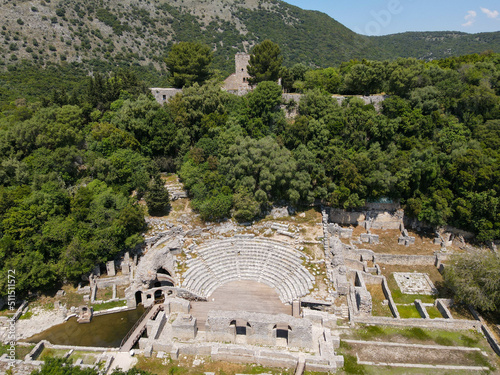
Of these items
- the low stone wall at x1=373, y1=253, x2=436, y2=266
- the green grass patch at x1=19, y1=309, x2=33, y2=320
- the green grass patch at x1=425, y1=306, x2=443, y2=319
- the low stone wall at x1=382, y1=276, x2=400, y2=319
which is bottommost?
the green grass patch at x1=19, y1=309, x2=33, y2=320

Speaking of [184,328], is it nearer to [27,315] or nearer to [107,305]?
[107,305]

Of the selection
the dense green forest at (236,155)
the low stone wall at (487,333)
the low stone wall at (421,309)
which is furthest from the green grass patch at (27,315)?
the low stone wall at (487,333)

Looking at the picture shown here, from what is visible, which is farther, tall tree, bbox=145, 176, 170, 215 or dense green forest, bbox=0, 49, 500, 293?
tall tree, bbox=145, 176, 170, 215

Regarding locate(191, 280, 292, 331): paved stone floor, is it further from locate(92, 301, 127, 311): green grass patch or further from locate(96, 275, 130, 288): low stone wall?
locate(96, 275, 130, 288): low stone wall

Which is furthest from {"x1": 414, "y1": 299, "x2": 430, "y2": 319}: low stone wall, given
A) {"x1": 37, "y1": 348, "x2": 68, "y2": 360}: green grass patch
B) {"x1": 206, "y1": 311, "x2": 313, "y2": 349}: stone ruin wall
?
{"x1": 37, "y1": 348, "x2": 68, "y2": 360}: green grass patch

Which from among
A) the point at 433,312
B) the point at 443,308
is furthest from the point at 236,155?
the point at 443,308

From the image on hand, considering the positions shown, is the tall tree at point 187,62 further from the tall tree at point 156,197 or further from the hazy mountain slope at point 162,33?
the tall tree at point 156,197
